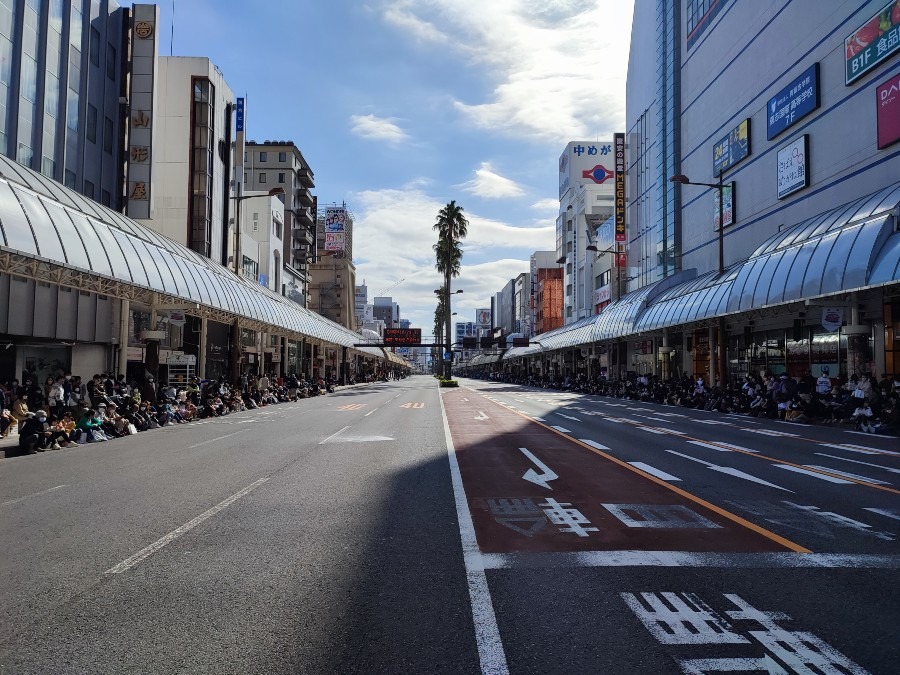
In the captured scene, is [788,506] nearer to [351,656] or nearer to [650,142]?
[351,656]

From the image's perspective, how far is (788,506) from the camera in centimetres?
788

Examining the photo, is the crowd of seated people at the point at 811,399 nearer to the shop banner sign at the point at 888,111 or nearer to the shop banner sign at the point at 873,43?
the shop banner sign at the point at 888,111

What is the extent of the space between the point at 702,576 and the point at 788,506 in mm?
3586

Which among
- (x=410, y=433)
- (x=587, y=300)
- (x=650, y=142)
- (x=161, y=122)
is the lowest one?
(x=410, y=433)

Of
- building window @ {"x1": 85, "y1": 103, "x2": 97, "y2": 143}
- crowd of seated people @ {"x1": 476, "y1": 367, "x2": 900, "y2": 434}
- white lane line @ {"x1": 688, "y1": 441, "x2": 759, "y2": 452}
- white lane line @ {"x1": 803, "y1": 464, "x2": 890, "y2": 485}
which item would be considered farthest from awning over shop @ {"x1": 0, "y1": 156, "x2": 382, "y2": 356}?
crowd of seated people @ {"x1": 476, "y1": 367, "x2": 900, "y2": 434}

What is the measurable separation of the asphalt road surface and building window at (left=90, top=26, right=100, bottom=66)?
26819mm

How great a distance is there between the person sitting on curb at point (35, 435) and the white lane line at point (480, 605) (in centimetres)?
1157

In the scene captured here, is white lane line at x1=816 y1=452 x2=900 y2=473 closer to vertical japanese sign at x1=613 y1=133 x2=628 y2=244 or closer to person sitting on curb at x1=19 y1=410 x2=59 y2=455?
person sitting on curb at x1=19 y1=410 x2=59 y2=455

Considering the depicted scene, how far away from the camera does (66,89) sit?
27656mm

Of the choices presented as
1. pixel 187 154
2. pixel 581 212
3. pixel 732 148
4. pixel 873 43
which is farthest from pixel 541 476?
pixel 581 212

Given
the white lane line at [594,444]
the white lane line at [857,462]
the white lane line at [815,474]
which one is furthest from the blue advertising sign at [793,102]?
the white lane line at [815,474]

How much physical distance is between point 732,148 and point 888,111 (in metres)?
15.3

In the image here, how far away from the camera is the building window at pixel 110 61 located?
3234 cm

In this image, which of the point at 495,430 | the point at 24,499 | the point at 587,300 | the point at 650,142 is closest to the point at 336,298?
the point at 587,300
